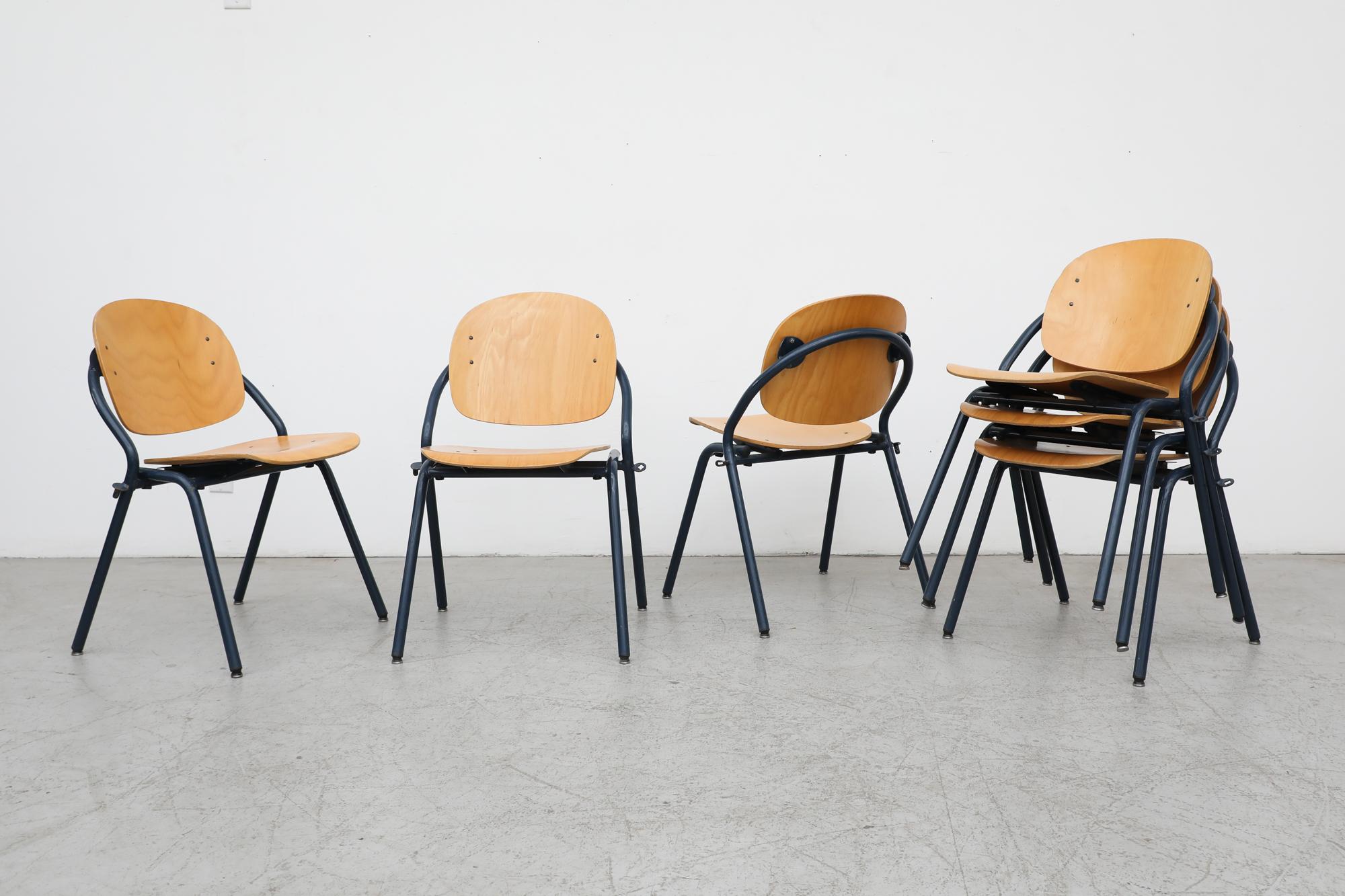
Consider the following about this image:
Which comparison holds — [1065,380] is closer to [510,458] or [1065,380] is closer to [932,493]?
[932,493]

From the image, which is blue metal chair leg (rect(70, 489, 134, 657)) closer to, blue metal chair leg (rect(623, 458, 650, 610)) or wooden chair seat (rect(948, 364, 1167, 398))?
blue metal chair leg (rect(623, 458, 650, 610))

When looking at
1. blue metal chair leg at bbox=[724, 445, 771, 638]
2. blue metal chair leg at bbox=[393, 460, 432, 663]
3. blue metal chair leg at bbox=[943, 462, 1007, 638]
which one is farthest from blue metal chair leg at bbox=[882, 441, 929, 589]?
blue metal chair leg at bbox=[393, 460, 432, 663]

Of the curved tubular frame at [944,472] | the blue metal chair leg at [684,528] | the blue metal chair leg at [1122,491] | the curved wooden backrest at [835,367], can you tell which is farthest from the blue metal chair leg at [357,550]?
the blue metal chair leg at [1122,491]

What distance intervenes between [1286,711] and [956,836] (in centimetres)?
89

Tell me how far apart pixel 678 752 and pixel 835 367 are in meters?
1.07

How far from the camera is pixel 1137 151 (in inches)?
125

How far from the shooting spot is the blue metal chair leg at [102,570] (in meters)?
2.08

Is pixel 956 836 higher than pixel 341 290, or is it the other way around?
pixel 341 290

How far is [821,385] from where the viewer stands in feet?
7.46

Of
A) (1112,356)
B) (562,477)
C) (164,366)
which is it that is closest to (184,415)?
(164,366)

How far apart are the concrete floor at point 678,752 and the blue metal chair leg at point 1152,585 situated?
0.17ft

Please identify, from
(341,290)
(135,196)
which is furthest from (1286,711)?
(135,196)

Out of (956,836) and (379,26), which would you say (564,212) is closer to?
(379,26)

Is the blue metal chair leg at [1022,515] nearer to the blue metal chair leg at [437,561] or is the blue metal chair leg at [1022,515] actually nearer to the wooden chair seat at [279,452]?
the blue metal chair leg at [437,561]
